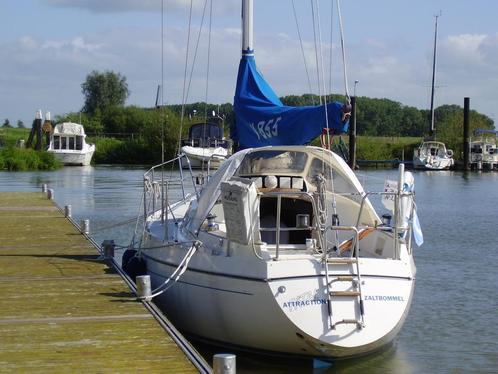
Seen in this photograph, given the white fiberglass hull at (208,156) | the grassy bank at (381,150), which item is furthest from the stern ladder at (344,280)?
the grassy bank at (381,150)

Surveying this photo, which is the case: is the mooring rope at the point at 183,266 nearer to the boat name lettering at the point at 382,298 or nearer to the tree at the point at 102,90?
the boat name lettering at the point at 382,298

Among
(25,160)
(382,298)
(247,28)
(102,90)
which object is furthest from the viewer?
(102,90)

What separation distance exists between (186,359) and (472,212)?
26.3 m

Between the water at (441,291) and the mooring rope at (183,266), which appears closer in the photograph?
the mooring rope at (183,266)

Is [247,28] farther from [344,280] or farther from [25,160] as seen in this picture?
[25,160]

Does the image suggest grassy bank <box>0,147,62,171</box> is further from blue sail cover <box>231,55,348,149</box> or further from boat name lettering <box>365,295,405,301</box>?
boat name lettering <box>365,295,405,301</box>

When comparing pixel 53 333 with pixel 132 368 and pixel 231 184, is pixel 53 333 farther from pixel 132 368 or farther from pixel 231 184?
pixel 231 184

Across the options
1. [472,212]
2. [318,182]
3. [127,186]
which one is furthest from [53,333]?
[127,186]

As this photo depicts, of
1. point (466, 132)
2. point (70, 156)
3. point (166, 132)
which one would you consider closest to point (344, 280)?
point (466, 132)

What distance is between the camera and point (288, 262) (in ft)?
33.3

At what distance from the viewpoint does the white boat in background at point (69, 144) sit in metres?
69.9

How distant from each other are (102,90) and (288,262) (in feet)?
378

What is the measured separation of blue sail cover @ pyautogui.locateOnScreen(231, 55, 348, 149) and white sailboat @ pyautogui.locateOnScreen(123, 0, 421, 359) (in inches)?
6.7

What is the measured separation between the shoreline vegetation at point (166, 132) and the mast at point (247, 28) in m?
19.5
